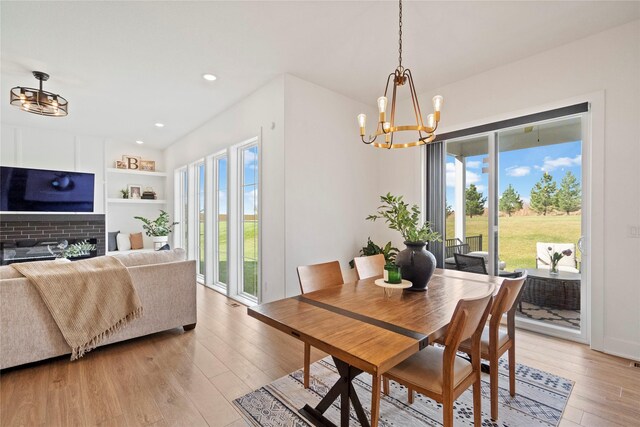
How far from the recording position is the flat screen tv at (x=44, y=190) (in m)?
5.21

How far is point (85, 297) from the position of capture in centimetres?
249

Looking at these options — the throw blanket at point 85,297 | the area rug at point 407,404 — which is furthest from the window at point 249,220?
the area rug at point 407,404

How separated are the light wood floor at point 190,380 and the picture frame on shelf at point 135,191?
5.05 metres

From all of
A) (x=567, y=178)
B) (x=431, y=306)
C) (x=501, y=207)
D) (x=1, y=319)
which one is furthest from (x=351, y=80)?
(x=1, y=319)

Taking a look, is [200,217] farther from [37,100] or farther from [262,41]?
[262,41]

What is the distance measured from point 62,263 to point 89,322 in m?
0.63

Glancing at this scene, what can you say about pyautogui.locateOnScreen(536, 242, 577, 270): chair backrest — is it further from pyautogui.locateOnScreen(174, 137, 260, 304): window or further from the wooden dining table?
pyautogui.locateOnScreen(174, 137, 260, 304): window

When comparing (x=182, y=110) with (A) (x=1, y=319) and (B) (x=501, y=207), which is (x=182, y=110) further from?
(B) (x=501, y=207)

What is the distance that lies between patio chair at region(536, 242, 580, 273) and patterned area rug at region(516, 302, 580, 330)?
17.9 inches

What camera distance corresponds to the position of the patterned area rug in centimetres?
306

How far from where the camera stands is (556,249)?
126 inches

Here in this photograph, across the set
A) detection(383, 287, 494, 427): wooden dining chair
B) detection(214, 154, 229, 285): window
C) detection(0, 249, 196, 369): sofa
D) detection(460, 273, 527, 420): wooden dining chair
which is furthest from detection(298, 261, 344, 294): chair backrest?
detection(214, 154, 229, 285): window

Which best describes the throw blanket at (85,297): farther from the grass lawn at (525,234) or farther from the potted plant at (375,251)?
the grass lawn at (525,234)

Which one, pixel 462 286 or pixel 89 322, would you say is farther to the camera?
pixel 89 322
